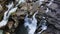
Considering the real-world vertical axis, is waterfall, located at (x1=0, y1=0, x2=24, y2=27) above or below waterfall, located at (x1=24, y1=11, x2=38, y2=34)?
above

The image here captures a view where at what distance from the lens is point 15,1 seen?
1760 millimetres

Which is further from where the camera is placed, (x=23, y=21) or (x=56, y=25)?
(x=23, y=21)

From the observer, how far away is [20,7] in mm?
1741

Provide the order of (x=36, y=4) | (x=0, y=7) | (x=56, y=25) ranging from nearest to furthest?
(x=56, y=25) < (x=0, y=7) < (x=36, y=4)

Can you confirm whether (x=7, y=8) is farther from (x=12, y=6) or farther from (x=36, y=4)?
(x=36, y=4)

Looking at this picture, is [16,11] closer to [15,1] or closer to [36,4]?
[15,1]

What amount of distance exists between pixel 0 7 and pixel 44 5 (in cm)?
47

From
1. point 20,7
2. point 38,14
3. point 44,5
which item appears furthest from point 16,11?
point 44,5

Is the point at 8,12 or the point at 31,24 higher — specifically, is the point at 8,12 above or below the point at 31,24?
above

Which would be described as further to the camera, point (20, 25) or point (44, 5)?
point (44, 5)

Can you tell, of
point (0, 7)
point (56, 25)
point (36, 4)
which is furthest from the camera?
point (36, 4)

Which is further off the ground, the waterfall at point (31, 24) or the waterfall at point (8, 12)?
the waterfall at point (8, 12)

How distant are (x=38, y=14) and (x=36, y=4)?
19 centimetres

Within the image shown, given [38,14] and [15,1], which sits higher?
[15,1]
